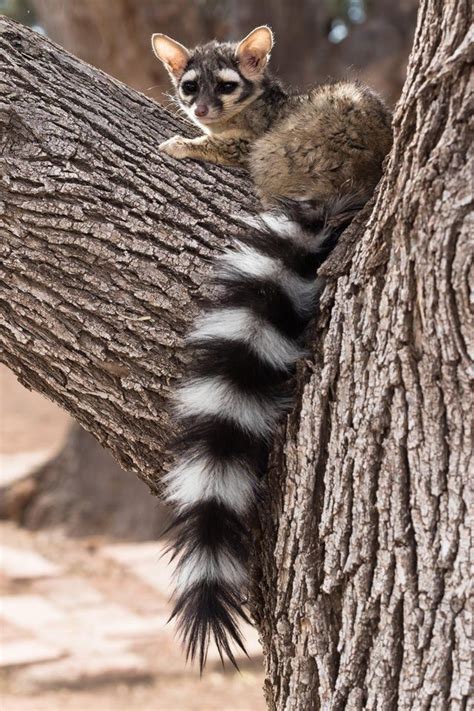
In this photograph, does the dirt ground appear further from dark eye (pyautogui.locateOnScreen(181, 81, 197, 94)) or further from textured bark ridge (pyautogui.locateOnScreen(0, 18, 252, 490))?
textured bark ridge (pyautogui.locateOnScreen(0, 18, 252, 490))

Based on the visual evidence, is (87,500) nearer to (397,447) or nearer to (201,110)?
(201,110)

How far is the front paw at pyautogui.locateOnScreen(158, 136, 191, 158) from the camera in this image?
10.4ft

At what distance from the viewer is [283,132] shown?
328 cm

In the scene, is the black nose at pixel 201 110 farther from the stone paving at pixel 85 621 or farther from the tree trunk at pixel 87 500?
the tree trunk at pixel 87 500

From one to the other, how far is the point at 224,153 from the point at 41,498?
7.58 m

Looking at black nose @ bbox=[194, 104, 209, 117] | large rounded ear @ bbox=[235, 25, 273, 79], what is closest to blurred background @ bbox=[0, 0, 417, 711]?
large rounded ear @ bbox=[235, 25, 273, 79]

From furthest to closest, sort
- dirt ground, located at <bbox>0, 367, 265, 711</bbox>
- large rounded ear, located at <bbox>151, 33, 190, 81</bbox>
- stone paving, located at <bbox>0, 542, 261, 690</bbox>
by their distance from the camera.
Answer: stone paving, located at <bbox>0, 542, 261, 690</bbox> < dirt ground, located at <bbox>0, 367, 265, 711</bbox> < large rounded ear, located at <bbox>151, 33, 190, 81</bbox>

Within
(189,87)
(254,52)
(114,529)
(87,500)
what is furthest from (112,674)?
(254,52)

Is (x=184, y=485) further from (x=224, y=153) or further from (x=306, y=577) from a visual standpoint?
(x=224, y=153)

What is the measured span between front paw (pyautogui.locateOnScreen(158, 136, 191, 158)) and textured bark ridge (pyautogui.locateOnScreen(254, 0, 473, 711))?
89cm

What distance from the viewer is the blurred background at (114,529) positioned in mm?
6992

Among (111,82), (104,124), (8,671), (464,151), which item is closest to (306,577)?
(464,151)

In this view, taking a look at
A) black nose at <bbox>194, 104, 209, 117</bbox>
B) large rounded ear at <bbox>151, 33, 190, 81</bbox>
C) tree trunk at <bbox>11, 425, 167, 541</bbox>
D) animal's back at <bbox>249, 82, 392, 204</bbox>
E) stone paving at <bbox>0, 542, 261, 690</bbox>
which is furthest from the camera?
tree trunk at <bbox>11, 425, 167, 541</bbox>

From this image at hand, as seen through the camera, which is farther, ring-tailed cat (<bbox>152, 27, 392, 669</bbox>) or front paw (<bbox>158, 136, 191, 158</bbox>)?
front paw (<bbox>158, 136, 191, 158</bbox>)
